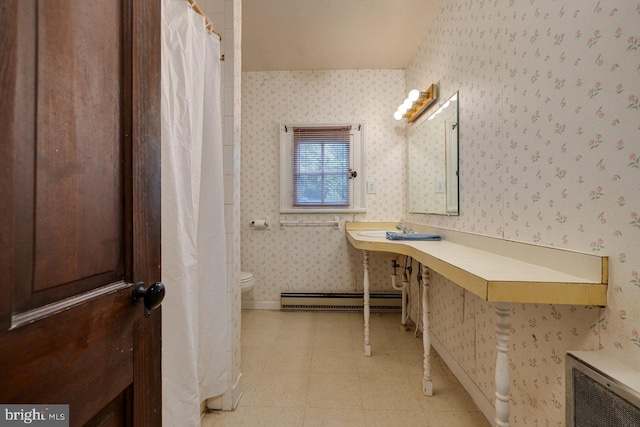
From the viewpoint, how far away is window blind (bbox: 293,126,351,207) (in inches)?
109

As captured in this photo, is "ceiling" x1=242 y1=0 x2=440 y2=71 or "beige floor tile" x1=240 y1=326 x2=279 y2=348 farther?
"beige floor tile" x1=240 y1=326 x2=279 y2=348

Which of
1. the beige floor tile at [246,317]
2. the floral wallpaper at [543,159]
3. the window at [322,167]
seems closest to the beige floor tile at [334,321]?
the beige floor tile at [246,317]

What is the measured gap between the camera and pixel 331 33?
2.21 metres

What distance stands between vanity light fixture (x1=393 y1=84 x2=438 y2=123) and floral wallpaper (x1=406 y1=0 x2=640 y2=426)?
37 cm

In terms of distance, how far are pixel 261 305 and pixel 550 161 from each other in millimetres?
2606

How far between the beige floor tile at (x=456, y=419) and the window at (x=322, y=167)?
5.76 ft

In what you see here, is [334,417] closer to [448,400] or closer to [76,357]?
[448,400]

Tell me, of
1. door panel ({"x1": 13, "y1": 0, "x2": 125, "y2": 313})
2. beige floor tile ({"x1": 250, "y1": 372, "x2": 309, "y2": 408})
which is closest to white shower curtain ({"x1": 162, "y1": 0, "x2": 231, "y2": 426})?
door panel ({"x1": 13, "y1": 0, "x2": 125, "y2": 313})

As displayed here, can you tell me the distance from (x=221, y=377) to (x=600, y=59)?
1872 millimetres

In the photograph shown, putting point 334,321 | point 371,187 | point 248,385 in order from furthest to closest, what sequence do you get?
point 371,187
point 334,321
point 248,385

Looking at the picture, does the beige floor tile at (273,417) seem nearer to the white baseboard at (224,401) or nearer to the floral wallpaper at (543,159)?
the white baseboard at (224,401)

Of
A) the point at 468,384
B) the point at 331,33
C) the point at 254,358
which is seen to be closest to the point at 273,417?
the point at 254,358

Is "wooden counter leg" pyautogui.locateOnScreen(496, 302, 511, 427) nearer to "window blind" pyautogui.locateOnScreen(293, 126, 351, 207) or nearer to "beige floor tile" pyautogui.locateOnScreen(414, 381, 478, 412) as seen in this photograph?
"beige floor tile" pyautogui.locateOnScreen(414, 381, 478, 412)

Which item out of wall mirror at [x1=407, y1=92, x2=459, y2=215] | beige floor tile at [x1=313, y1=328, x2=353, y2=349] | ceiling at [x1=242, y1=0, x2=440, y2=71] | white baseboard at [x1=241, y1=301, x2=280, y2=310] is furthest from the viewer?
white baseboard at [x1=241, y1=301, x2=280, y2=310]
